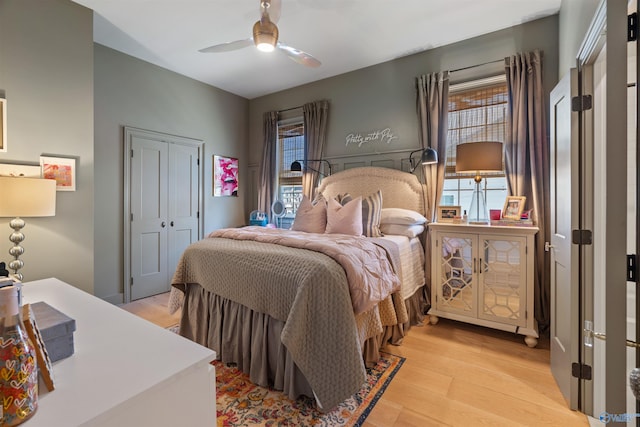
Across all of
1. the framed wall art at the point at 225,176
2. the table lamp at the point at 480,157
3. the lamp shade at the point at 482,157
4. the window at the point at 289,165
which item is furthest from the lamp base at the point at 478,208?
A: the framed wall art at the point at 225,176

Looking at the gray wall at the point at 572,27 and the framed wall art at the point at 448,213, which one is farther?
the framed wall art at the point at 448,213

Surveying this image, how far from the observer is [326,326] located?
169 cm

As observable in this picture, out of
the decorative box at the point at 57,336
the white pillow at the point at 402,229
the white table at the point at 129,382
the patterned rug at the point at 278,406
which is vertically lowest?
the patterned rug at the point at 278,406

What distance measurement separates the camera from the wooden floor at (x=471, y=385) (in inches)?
66.1

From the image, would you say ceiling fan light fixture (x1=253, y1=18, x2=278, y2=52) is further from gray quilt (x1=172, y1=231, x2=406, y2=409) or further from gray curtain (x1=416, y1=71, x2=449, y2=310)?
gray curtain (x1=416, y1=71, x2=449, y2=310)

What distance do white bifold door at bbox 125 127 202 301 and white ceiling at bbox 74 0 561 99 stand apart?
113 centimetres

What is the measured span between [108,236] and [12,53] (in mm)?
1961

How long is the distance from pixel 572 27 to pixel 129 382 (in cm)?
327

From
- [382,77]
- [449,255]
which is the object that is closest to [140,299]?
[449,255]

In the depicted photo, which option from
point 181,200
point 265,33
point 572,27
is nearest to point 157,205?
point 181,200

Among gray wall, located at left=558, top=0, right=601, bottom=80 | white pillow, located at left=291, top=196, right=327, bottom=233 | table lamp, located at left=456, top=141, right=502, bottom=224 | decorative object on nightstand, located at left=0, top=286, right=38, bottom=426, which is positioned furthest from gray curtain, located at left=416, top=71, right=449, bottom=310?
decorative object on nightstand, located at left=0, top=286, right=38, bottom=426

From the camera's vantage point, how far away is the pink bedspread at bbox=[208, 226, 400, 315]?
1.83 metres

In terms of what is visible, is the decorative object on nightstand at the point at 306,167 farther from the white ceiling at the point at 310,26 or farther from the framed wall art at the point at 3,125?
the framed wall art at the point at 3,125

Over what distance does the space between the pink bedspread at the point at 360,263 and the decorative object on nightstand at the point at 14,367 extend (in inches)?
58.5
